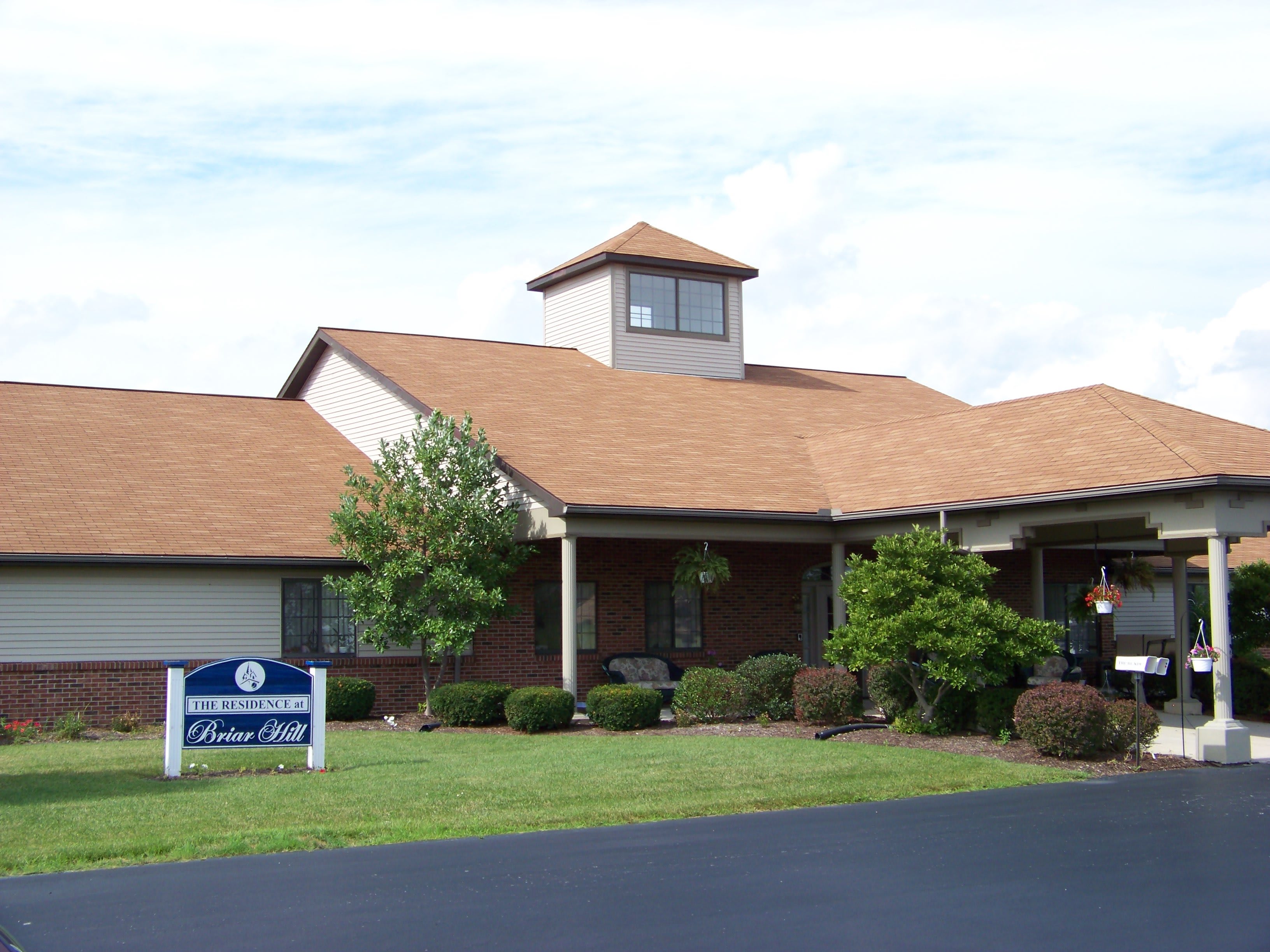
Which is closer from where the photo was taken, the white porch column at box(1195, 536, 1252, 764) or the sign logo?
the sign logo

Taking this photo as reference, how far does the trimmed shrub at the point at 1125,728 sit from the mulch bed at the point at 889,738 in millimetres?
155

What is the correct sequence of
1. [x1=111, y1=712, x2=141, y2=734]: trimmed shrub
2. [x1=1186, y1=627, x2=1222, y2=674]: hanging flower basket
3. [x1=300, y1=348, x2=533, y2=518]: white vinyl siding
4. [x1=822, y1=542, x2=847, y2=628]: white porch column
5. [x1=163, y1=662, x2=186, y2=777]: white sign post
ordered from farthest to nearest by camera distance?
[x1=300, y1=348, x2=533, y2=518]: white vinyl siding → [x1=822, y1=542, x2=847, y2=628]: white porch column → [x1=111, y1=712, x2=141, y2=734]: trimmed shrub → [x1=1186, y1=627, x2=1222, y2=674]: hanging flower basket → [x1=163, y1=662, x2=186, y2=777]: white sign post

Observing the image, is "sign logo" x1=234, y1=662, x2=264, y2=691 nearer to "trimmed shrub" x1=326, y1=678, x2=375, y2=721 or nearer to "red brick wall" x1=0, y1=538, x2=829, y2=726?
"trimmed shrub" x1=326, y1=678, x2=375, y2=721

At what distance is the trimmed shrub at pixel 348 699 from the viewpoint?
2094 cm

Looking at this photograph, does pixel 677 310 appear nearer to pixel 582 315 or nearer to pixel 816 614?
pixel 582 315

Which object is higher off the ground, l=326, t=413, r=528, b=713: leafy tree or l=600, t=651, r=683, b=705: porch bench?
l=326, t=413, r=528, b=713: leafy tree

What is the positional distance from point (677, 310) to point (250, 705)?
1736 cm

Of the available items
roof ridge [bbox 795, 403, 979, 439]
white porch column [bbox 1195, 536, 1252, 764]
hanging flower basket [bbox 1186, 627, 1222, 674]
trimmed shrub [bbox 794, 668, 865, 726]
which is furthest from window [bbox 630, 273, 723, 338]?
hanging flower basket [bbox 1186, 627, 1222, 674]

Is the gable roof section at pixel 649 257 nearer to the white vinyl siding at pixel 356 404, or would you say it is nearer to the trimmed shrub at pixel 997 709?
the white vinyl siding at pixel 356 404

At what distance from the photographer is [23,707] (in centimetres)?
1972

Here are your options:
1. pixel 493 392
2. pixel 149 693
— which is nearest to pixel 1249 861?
pixel 149 693

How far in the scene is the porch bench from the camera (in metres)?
23.5

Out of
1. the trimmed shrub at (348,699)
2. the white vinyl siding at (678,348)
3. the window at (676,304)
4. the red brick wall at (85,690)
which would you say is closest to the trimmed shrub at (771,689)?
the trimmed shrub at (348,699)

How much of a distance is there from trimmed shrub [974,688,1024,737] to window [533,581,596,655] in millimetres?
8201
